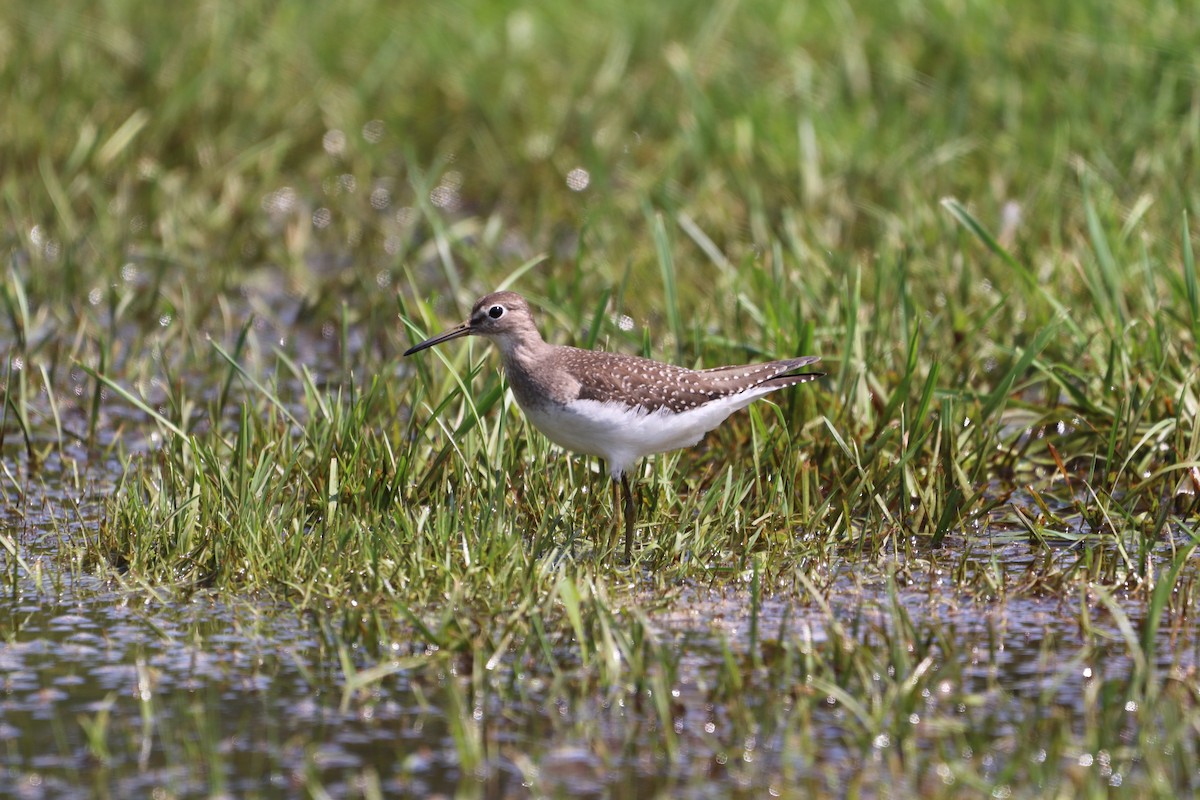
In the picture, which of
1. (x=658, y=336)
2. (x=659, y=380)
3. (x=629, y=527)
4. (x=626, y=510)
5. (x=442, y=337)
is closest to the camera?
(x=629, y=527)

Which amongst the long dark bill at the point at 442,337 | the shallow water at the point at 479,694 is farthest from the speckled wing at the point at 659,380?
the shallow water at the point at 479,694

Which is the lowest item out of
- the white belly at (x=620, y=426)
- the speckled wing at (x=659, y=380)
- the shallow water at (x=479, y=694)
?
the shallow water at (x=479, y=694)

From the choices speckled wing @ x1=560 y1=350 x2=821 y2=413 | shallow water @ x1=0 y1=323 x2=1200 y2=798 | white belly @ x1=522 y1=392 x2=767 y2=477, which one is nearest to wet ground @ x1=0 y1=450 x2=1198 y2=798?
shallow water @ x1=0 y1=323 x2=1200 y2=798

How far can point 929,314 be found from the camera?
9.09 m

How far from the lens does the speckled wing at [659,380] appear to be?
23.0 ft

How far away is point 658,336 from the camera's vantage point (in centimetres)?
938

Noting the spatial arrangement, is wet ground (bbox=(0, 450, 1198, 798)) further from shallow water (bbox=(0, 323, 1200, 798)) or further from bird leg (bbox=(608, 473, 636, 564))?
bird leg (bbox=(608, 473, 636, 564))

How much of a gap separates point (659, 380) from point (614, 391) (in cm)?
27

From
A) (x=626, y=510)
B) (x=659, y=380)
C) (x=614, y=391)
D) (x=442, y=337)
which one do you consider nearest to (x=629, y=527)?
(x=626, y=510)

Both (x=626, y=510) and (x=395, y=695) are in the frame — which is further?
(x=626, y=510)

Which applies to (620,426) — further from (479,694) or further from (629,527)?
(479,694)

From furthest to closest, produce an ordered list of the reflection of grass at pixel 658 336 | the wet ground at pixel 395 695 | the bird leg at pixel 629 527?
the bird leg at pixel 629 527
the reflection of grass at pixel 658 336
the wet ground at pixel 395 695

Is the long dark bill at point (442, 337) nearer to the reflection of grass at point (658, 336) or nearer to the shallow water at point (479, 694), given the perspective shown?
the reflection of grass at point (658, 336)

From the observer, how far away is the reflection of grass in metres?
5.65
